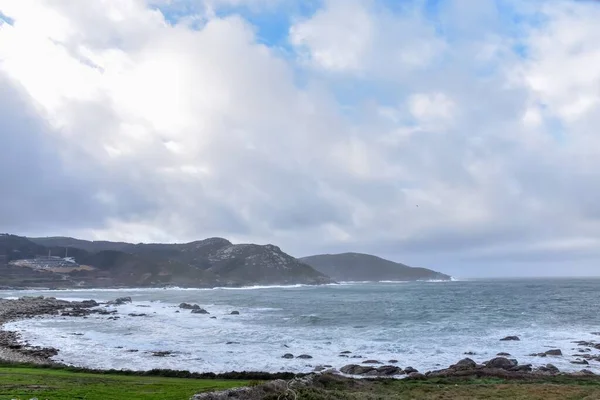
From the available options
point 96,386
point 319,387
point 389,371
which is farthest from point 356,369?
point 96,386

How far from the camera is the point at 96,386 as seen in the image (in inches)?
727

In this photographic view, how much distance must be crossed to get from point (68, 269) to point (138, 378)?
193 meters

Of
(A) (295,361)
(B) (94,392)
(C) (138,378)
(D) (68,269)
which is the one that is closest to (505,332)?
(A) (295,361)

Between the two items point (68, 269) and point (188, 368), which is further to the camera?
point (68, 269)

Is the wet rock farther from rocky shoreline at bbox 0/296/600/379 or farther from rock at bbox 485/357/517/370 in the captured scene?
rock at bbox 485/357/517/370

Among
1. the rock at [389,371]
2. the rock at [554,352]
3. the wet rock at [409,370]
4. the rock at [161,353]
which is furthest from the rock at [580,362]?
the rock at [161,353]

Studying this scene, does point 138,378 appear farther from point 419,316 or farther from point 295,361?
point 419,316

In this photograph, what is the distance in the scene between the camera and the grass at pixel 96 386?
15500mm

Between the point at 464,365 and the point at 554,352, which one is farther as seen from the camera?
the point at 554,352

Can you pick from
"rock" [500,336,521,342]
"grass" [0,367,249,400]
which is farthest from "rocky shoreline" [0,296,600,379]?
"grass" [0,367,249,400]

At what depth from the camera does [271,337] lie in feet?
132

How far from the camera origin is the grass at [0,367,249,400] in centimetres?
1550

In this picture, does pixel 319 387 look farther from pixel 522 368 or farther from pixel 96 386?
pixel 522 368

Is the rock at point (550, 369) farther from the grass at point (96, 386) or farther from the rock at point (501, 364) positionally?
the grass at point (96, 386)
